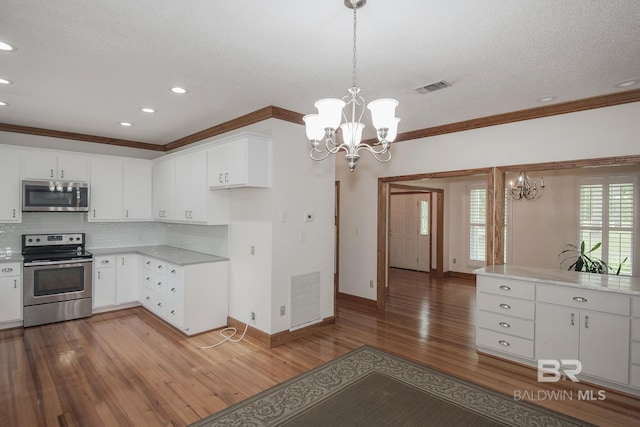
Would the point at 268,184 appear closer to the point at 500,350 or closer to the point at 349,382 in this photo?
the point at 349,382

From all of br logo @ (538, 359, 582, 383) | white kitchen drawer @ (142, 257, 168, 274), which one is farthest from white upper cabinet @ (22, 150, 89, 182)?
br logo @ (538, 359, 582, 383)

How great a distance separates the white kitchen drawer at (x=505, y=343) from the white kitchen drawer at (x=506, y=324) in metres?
0.05

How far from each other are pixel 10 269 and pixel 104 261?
3.37 feet

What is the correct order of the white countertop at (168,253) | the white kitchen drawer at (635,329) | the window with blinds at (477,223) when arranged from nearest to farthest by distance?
the white kitchen drawer at (635,329)
the white countertop at (168,253)
the window with blinds at (477,223)

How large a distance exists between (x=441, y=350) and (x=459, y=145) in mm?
2540

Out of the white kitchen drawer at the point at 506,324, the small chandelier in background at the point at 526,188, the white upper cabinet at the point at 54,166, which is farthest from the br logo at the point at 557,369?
the white upper cabinet at the point at 54,166

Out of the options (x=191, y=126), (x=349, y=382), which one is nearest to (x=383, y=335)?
(x=349, y=382)

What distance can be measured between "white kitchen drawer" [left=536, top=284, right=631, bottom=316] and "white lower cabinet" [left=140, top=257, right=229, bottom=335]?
361 centimetres

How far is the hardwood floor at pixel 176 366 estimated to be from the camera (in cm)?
262

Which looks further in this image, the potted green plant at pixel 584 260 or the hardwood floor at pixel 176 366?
the potted green plant at pixel 584 260

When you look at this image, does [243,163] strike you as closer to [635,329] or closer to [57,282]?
[57,282]

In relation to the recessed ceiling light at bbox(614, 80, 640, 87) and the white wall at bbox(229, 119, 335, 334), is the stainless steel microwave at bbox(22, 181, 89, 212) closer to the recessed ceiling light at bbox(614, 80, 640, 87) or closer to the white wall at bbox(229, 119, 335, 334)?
the white wall at bbox(229, 119, 335, 334)

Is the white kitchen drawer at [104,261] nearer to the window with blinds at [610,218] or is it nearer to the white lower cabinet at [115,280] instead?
the white lower cabinet at [115,280]

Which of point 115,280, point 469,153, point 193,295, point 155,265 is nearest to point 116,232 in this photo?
point 115,280
